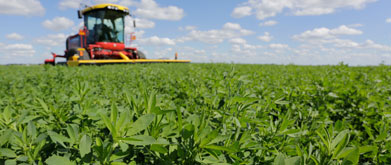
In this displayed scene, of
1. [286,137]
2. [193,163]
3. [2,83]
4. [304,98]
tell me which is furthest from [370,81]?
[2,83]

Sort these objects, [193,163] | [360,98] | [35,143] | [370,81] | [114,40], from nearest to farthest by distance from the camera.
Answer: [193,163] < [35,143] < [360,98] < [370,81] < [114,40]

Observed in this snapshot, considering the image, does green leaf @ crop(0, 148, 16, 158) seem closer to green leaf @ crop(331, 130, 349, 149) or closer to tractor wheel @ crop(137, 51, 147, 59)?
green leaf @ crop(331, 130, 349, 149)

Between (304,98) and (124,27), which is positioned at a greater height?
(124,27)

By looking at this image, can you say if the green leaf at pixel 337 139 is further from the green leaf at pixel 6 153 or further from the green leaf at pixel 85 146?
the green leaf at pixel 6 153

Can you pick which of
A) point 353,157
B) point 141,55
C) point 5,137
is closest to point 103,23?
point 141,55

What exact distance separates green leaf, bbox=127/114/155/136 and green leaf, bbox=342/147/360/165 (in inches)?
26.7

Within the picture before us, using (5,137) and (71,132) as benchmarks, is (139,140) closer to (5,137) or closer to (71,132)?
(71,132)

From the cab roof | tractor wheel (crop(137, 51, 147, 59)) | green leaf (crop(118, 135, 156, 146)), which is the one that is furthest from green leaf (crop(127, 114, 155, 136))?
tractor wheel (crop(137, 51, 147, 59))

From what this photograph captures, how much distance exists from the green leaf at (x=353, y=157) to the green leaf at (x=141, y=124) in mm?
678

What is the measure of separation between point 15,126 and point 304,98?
8.62 ft

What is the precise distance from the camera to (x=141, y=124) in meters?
0.81

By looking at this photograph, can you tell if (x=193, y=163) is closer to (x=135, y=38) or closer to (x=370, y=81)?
(x=370, y=81)

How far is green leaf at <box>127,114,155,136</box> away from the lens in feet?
2.64

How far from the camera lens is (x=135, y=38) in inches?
741
